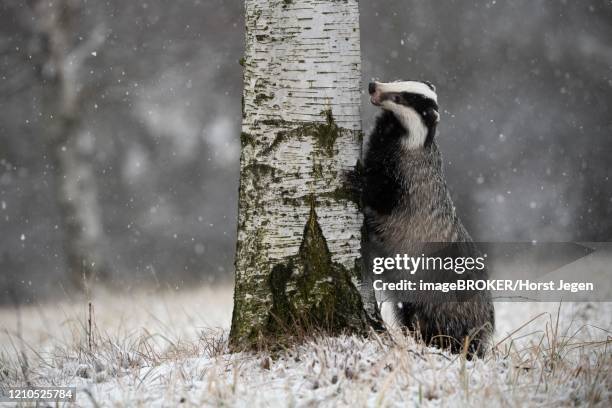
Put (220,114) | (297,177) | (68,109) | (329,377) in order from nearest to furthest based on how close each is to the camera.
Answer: (329,377) → (297,177) → (68,109) → (220,114)

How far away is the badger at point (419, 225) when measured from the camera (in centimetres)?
391

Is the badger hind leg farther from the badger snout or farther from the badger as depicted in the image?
the badger snout

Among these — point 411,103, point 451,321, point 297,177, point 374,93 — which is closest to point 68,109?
point 374,93

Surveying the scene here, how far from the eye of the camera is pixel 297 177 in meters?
3.23

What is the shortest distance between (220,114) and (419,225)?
37.2 feet

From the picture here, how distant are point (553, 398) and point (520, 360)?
1.79ft

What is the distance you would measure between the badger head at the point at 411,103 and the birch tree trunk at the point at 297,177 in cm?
47

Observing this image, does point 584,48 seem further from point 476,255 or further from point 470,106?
point 476,255

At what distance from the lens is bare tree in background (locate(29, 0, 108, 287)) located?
9297mm

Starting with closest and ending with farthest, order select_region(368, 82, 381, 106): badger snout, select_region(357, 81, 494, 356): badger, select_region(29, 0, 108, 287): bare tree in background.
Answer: select_region(368, 82, 381, 106): badger snout, select_region(357, 81, 494, 356): badger, select_region(29, 0, 108, 287): bare tree in background

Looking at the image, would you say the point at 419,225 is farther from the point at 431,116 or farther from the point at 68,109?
the point at 68,109

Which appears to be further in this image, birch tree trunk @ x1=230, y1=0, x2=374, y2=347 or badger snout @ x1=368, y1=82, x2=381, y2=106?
badger snout @ x1=368, y1=82, x2=381, y2=106

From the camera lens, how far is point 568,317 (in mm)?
5879

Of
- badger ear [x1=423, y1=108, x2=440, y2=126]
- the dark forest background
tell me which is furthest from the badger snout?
the dark forest background
